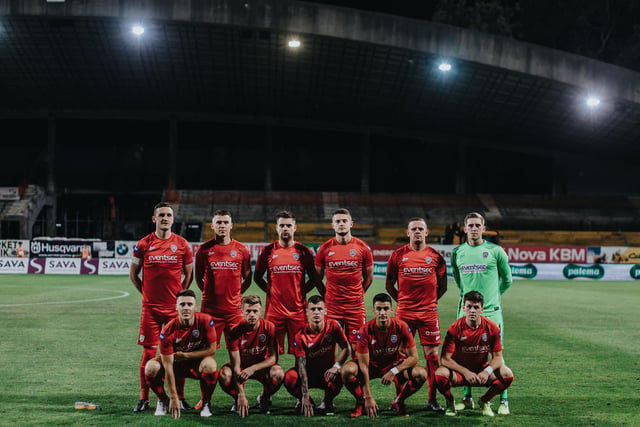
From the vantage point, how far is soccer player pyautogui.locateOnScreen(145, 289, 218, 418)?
6.34m

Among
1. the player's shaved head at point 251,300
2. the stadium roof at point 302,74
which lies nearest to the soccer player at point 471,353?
the player's shaved head at point 251,300

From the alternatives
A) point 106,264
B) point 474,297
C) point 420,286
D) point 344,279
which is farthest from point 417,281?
point 106,264

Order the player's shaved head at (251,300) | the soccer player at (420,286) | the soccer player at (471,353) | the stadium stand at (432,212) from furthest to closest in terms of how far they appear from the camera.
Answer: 1. the stadium stand at (432,212)
2. the soccer player at (420,286)
3. the player's shaved head at (251,300)
4. the soccer player at (471,353)

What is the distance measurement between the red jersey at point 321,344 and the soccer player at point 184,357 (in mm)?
936

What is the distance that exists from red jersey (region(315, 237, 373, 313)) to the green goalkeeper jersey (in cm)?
117

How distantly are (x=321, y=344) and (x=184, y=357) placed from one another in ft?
4.72

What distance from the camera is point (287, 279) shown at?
7270 millimetres

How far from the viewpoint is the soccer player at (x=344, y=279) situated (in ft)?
24.5

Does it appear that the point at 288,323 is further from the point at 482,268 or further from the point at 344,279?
the point at 482,268

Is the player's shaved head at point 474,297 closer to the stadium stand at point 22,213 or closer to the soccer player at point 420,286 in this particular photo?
the soccer player at point 420,286

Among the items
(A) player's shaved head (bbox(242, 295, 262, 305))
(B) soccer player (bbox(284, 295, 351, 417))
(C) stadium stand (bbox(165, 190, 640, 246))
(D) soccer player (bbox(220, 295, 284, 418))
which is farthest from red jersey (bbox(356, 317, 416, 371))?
(C) stadium stand (bbox(165, 190, 640, 246))

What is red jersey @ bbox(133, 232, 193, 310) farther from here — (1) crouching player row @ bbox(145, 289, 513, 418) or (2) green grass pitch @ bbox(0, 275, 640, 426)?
(2) green grass pitch @ bbox(0, 275, 640, 426)

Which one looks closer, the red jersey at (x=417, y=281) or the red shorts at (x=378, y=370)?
the red shorts at (x=378, y=370)

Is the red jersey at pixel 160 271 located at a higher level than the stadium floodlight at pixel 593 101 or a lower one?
lower
